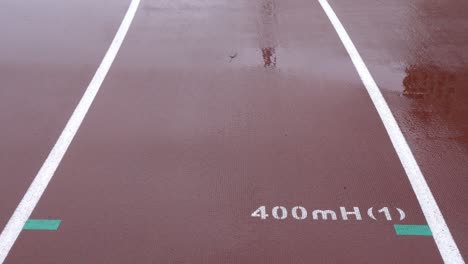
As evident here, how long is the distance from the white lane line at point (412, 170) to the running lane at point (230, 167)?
0.10 meters

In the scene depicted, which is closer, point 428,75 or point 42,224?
point 42,224

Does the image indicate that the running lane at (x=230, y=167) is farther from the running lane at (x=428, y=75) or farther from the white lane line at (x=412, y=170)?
the running lane at (x=428, y=75)

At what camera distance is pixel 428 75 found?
8.17m

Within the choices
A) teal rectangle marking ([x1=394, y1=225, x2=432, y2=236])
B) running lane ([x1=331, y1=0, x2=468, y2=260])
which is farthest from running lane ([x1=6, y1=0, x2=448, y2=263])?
running lane ([x1=331, y1=0, x2=468, y2=260])

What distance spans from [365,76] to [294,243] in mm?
4031

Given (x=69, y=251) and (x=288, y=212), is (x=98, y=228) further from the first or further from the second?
(x=288, y=212)

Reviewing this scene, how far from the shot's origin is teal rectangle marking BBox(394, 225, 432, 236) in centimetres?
512

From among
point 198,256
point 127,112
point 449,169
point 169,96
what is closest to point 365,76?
A: point 449,169

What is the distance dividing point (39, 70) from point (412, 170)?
6.37 metres

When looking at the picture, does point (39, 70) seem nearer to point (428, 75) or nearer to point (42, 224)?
point (42, 224)

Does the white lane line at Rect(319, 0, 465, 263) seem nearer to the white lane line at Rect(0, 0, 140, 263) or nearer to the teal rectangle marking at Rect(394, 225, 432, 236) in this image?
the teal rectangle marking at Rect(394, 225, 432, 236)

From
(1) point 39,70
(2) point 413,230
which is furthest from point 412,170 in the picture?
(1) point 39,70

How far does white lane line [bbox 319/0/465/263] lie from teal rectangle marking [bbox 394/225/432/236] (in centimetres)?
6

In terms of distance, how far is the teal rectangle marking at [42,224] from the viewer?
5305 mm
